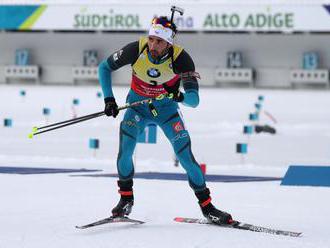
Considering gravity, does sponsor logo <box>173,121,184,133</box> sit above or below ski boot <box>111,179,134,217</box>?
above

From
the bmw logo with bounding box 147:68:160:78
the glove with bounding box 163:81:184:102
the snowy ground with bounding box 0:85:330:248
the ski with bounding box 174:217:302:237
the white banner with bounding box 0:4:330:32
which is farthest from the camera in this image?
the white banner with bounding box 0:4:330:32

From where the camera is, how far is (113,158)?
1338 centimetres

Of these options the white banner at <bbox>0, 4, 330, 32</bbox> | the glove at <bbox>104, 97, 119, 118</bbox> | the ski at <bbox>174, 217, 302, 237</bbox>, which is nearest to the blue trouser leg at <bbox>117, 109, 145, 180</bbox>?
the glove at <bbox>104, 97, 119, 118</bbox>

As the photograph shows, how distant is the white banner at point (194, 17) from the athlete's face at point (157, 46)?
98.0ft

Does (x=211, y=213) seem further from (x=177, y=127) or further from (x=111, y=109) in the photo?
(x=111, y=109)

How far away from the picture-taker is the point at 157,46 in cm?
664

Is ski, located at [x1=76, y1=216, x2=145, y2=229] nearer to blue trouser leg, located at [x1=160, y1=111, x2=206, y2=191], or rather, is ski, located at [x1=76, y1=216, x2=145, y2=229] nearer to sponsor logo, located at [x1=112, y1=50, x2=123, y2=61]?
blue trouser leg, located at [x1=160, y1=111, x2=206, y2=191]

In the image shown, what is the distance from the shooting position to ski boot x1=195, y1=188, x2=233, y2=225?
21.9ft

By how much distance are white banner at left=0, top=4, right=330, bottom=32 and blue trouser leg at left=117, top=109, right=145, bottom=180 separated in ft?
97.8

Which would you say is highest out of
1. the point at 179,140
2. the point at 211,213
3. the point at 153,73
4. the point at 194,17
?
the point at 194,17

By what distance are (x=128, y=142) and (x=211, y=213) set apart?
95cm

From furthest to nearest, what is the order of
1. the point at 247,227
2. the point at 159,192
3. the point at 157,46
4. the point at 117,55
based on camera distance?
the point at 159,192 < the point at 117,55 < the point at 157,46 < the point at 247,227

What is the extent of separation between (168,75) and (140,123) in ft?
1.63

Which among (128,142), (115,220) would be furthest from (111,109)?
(115,220)
